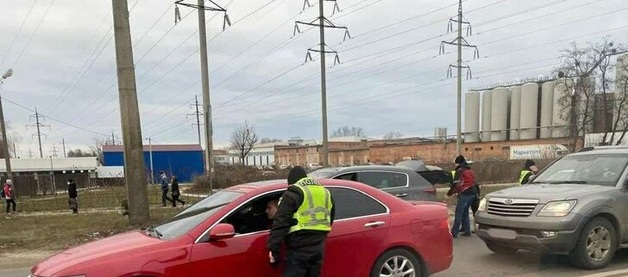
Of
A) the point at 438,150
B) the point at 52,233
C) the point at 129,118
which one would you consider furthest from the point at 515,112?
the point at 52,233

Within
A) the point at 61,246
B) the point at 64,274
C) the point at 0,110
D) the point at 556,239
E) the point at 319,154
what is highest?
the point at 0,110

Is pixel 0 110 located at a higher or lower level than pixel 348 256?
higher

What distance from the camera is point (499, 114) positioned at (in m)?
79.2

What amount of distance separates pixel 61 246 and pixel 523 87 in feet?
252

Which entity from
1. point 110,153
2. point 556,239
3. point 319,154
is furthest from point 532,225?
point 319,154

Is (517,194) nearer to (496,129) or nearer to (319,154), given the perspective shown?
(496,129)

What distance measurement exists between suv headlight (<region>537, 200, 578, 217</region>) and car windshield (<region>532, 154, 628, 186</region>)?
953mm

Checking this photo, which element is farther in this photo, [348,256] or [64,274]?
[348,256]

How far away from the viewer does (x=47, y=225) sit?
581 inches

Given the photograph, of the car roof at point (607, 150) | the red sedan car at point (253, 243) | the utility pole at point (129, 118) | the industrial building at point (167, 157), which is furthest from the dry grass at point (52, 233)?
the industrial building at point (167, 157)

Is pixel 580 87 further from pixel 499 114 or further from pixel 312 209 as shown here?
→ pixel 499 114

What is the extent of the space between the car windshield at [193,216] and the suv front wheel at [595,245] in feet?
15.1

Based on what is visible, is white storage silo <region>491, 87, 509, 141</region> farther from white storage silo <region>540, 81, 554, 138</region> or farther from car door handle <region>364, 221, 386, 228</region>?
car door handle <region>364, 221, 386, 228</region>

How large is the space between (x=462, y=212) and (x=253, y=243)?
624 cm
